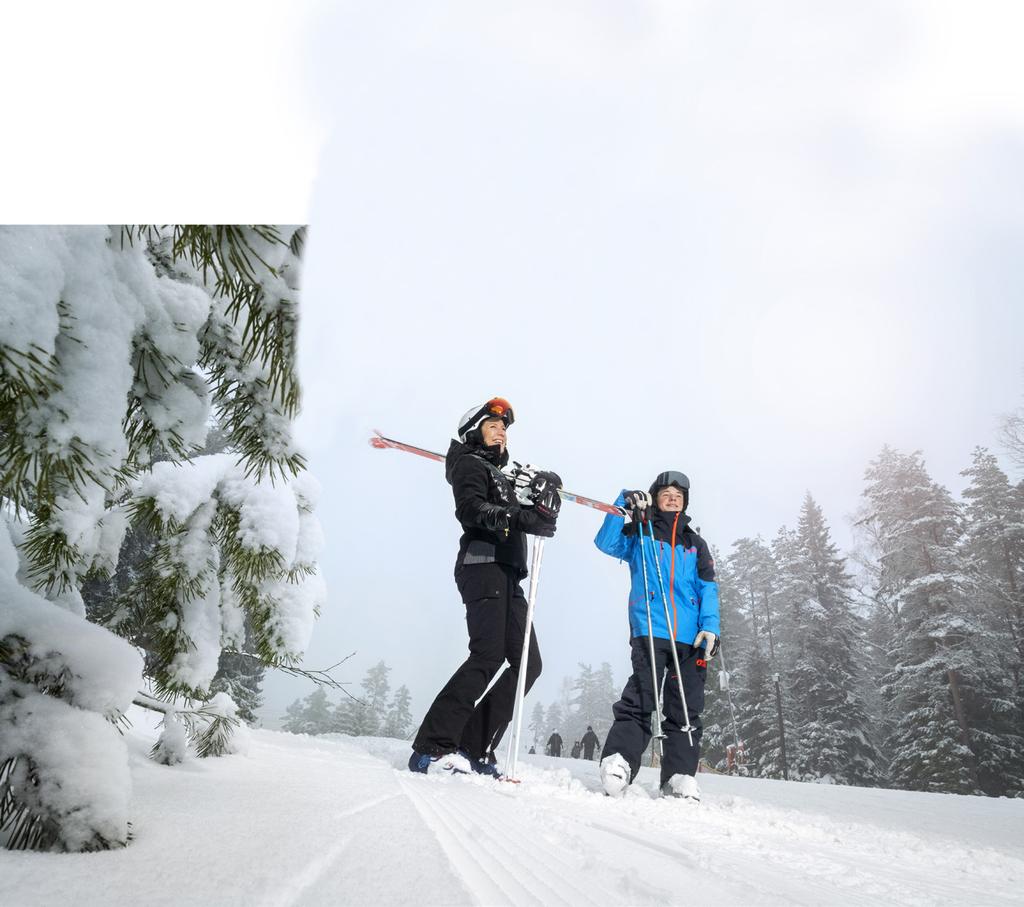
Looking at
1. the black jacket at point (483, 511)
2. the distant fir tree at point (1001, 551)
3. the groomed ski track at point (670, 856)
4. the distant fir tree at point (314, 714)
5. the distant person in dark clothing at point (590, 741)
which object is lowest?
the distant fir tree at point (314, 714)

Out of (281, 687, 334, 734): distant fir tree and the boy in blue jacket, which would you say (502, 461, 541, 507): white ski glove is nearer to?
the boy in blue jacket

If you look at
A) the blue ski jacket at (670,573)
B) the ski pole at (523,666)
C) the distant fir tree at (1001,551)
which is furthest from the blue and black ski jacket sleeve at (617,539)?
the distant fir tree at (1001,551)

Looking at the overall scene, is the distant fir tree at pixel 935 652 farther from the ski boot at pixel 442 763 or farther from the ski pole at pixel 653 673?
the ski boot at pixel 442 763

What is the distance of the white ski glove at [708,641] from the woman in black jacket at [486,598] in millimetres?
936

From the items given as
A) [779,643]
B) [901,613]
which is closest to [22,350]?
[901,613]

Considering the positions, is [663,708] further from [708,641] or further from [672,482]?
[672,482]

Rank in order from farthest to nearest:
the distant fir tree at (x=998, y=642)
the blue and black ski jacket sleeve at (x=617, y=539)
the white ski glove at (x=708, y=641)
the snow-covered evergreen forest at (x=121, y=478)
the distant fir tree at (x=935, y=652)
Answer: the distant fir tree at (x=935, y=652), the distant fir tree at (x=998, y=642), the blue and black ski jacket sleeve at (x=617, y=539), the white ski glove at (x=708, y=641), the snow-covered evergreen forest at (x=121, y=478)

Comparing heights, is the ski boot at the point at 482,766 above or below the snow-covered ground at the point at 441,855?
below

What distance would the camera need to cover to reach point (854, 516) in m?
23.9

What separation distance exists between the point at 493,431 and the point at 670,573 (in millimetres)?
1394

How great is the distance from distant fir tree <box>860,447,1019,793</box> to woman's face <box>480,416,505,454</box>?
2012 centimetres

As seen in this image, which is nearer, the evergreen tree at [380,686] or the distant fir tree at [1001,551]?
the distant fir tree at [1001,551]

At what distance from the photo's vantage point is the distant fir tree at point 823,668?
2375cm

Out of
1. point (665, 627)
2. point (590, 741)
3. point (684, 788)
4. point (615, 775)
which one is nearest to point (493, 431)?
point (665, 627)
